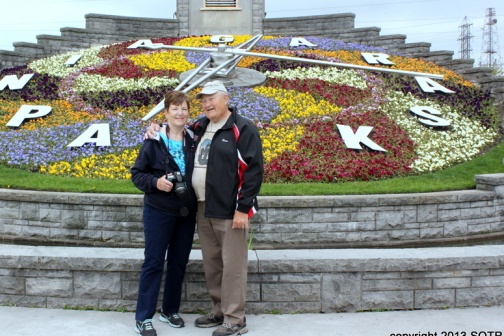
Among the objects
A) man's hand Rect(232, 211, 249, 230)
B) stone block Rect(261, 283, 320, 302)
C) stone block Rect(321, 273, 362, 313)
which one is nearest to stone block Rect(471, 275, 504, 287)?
stone block Rect(321, 273, 362, 313)

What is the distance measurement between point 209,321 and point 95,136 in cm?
604

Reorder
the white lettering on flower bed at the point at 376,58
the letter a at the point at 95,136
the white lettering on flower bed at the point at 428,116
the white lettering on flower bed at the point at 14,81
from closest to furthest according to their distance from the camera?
the letter a at the point at 95,136, the white lettering on flower bed at the point at 428,116, the white lettering on flower bed at the point at 14,81, the white lettering on flower bed at the point at 376,58

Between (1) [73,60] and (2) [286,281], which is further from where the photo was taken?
(1) [73,60]

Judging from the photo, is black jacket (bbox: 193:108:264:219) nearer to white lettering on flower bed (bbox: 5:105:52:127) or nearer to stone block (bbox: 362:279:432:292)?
stone block (bbox: 362:279:432:292)

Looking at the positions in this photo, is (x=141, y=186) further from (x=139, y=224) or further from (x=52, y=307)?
(x=139, y=224)

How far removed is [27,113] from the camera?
1089 centimetres

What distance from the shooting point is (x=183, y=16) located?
18.8m

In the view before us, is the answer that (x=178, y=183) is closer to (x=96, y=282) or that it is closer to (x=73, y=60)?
(x=96, y=282)

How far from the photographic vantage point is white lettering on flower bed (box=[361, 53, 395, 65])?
48.2 ft

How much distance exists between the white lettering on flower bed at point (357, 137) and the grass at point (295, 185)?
1077 millimetres

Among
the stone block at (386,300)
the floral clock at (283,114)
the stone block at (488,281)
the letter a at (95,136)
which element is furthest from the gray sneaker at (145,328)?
the letter a at (95,136)

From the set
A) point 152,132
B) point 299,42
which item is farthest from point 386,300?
point 299,42

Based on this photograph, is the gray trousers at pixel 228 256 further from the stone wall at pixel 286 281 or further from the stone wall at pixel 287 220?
the stone wall at pixel 287 220

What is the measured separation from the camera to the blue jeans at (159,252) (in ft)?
12.5
